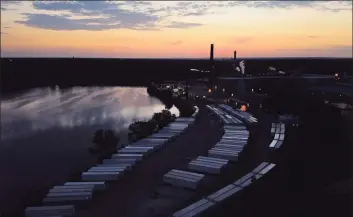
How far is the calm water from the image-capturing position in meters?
13.4

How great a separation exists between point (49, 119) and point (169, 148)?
589 inches

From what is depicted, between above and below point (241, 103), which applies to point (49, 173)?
below

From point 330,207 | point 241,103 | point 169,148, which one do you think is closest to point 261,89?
point 241,103

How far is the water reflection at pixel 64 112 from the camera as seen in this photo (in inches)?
936

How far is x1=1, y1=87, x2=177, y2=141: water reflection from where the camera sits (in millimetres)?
23781

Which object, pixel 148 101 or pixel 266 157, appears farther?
pixel 148 101

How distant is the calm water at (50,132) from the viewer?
44.1ft

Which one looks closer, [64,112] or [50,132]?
[50,132]

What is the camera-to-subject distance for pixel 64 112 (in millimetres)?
29375

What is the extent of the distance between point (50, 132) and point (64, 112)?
8.11m

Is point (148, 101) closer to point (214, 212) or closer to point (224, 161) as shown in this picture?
point (224, 161)

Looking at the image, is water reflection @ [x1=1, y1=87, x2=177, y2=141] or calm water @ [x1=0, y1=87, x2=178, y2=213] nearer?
calm water @ [x1=0, y1=87, x2=178, y2=213]

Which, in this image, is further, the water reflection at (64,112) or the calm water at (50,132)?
the water reflection at (64,112)

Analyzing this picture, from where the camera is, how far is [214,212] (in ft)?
26.8
